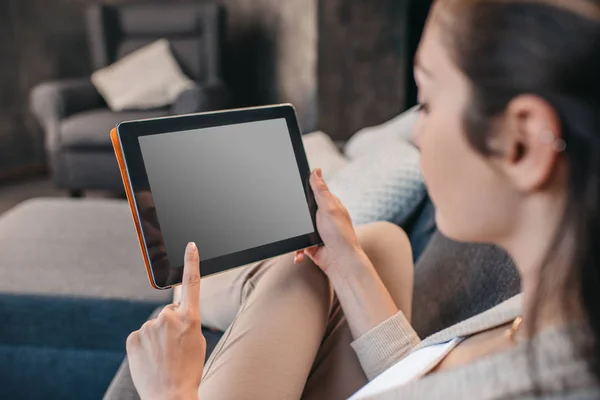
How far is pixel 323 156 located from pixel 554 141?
1.38m

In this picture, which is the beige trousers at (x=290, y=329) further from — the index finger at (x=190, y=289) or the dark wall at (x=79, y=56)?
the dark wall at (x=79, y=56)

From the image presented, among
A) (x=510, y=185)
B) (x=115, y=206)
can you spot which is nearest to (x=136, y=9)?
(x=115, y=206)

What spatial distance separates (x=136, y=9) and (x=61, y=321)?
2.89m

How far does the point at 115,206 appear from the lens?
206cm

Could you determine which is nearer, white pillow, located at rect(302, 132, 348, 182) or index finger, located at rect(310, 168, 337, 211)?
index finger, located at rect(310, 168, 337, 211)

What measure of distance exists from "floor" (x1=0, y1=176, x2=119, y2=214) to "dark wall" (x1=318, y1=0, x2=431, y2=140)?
136 centimetres

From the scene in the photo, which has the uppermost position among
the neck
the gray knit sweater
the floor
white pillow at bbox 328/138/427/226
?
the neck

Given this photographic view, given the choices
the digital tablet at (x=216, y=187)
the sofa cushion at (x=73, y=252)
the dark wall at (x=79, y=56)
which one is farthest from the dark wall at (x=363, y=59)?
the digital tablet at (x=216, y=187)

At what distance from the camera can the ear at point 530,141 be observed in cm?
45

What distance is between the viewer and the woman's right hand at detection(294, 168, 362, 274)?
94cm

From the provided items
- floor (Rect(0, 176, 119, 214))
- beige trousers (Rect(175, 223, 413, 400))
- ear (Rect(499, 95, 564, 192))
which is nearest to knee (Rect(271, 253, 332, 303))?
beige trousers (Rect(175, 223, 413, 400))

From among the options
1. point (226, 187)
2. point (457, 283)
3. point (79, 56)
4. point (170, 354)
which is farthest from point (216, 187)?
point (79, 56)

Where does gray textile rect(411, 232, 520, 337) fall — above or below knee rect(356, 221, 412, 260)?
below

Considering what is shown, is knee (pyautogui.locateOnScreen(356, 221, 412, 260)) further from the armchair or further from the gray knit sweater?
the armchair
